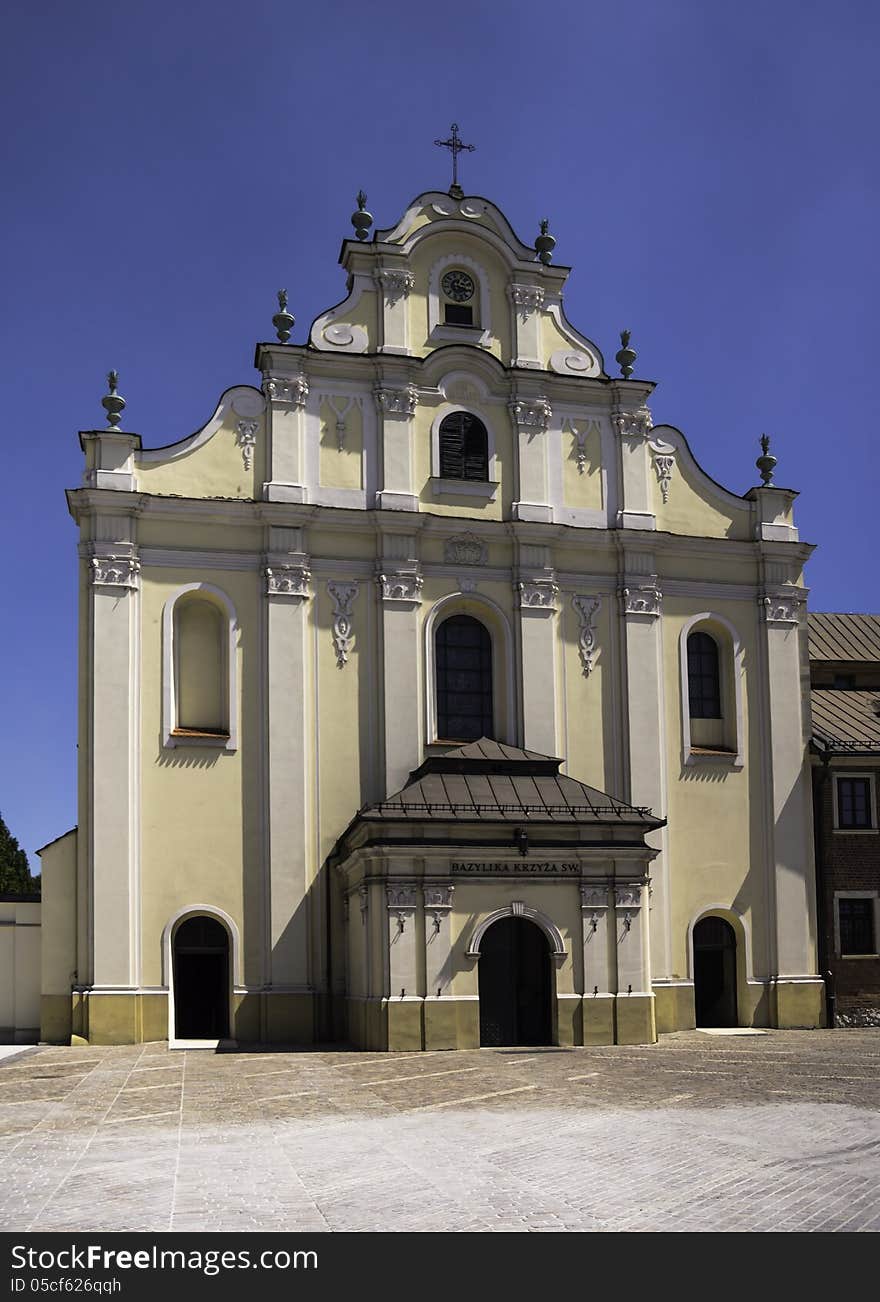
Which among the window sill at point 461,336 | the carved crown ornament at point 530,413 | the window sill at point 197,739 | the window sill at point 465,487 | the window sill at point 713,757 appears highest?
the window sill at point 461,336

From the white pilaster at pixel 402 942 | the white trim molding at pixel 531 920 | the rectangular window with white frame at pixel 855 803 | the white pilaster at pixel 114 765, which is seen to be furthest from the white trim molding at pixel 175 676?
the rectangular window with white frame at pixel 855 803

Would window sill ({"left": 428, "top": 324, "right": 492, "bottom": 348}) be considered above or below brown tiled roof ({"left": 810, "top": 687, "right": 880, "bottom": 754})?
above

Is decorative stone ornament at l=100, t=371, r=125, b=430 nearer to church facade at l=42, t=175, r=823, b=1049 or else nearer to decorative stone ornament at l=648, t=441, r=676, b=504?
church facade at l=42, t=175, r=823, b=1049

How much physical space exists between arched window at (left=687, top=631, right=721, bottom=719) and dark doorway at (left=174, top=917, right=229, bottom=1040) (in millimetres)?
12577

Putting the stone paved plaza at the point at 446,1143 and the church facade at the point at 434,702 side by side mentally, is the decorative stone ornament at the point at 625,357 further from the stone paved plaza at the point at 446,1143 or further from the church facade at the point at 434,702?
the stone paved plaza at the point at 446,1143

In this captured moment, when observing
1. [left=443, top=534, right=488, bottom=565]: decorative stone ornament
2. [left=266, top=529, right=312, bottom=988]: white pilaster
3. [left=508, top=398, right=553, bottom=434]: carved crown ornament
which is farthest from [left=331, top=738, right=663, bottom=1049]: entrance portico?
[left=508, top=398, right=553, bottom=434]: carved crown ornament

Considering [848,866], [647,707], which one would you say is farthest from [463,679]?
[848,866]

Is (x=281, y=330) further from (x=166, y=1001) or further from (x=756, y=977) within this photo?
(x=756, y=977)

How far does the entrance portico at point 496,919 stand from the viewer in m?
26.2

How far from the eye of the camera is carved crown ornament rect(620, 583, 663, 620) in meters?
33.2

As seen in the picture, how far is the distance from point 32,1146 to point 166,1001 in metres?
14.4

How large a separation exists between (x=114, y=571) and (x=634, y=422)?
13.1m

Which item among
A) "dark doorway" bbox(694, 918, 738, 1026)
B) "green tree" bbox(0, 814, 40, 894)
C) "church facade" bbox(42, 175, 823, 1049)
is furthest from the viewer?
"green tree" bbox(0, 814, 40, 894)

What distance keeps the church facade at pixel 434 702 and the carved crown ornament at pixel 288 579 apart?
0.27 feet
